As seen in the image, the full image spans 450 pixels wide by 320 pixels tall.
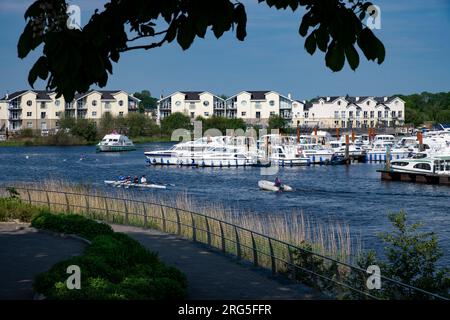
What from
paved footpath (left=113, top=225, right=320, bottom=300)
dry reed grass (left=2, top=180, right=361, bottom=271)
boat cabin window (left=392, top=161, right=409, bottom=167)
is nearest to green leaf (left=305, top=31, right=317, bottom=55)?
paved footpath (left=113, top=225, right=320, bottom=300)

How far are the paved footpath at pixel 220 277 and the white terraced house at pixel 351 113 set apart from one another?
142 m

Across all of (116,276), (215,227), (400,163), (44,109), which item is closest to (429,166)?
(400,163)

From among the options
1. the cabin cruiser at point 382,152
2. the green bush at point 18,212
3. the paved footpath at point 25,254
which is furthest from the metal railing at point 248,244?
the cabin cruiser at point 382,152

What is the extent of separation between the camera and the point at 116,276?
12648 millimetres

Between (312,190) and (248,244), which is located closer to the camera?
(248,244)

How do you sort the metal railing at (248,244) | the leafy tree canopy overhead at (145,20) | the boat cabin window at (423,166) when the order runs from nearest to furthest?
the leafy tree canopy overhead at (145,20) → the metal railing at (248,244) → the boat cabin window at (423,166)

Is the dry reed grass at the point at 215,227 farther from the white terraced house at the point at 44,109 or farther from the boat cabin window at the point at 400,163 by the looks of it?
the white terraced house at the point at 44,109

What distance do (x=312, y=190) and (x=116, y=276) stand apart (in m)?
44.4

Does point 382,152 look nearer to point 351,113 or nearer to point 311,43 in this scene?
point 351,113

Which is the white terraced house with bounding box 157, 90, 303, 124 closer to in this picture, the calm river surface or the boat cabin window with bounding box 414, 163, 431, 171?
the calm river surface

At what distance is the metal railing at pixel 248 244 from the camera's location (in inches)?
508

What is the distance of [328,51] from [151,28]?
169 cm

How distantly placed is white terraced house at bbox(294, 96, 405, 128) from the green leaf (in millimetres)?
155799
